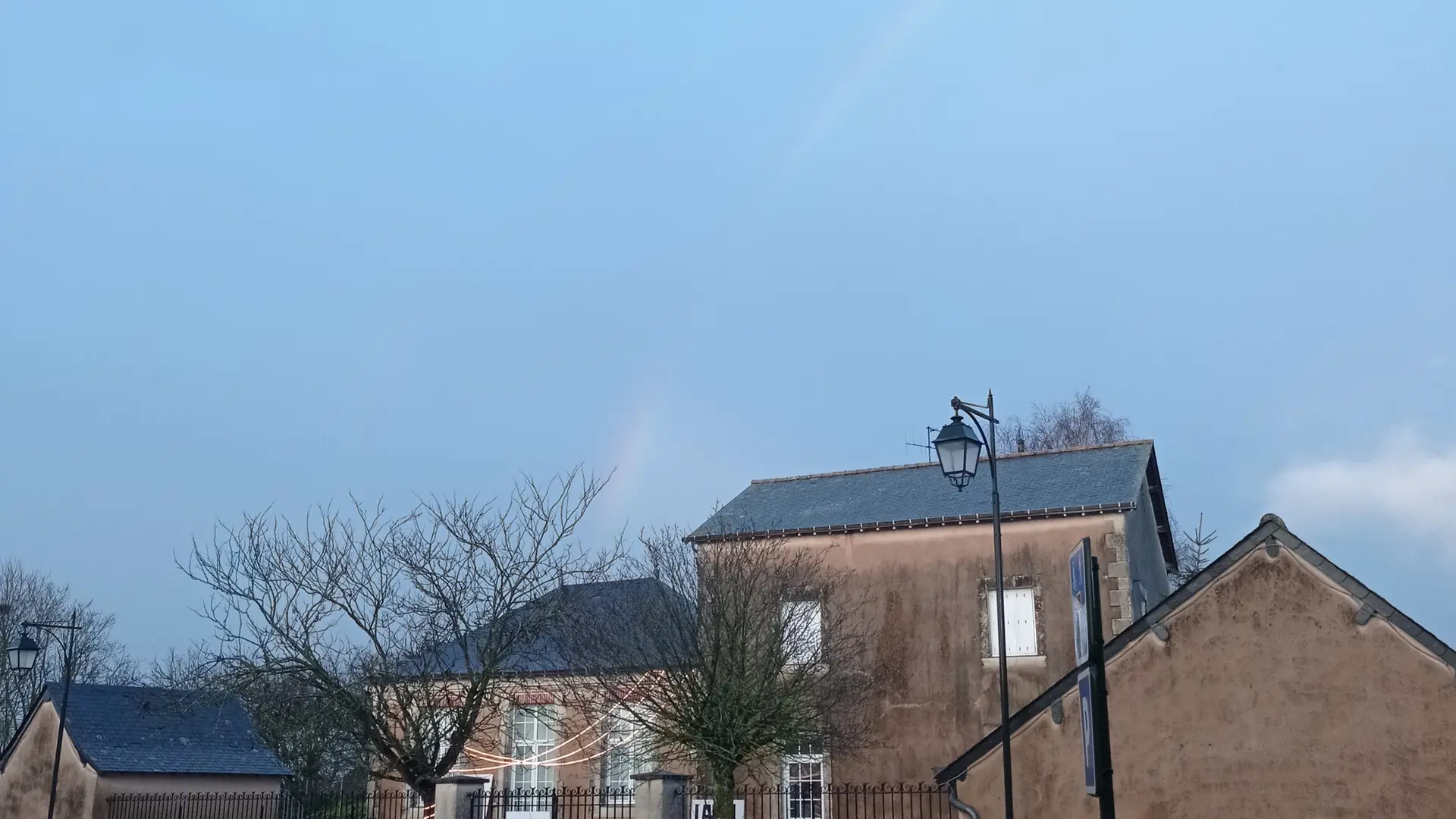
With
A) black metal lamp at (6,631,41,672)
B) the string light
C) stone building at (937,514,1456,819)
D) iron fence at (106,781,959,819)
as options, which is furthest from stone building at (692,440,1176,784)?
black metal lamp at (6,631,41,672)

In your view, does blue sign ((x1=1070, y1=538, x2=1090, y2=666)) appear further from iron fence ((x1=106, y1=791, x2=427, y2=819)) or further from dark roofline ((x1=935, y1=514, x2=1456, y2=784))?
iron fence ((x1=106, y1=791, x2=427, y2=819))

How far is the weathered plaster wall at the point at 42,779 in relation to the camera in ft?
71.6

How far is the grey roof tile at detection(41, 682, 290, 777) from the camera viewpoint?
22328 mm

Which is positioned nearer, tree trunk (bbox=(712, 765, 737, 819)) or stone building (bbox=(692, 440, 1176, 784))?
tree trunk (bbox=(712, 765, 737, 819))

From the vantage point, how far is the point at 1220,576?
13562mm

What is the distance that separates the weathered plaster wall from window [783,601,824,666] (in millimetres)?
13175

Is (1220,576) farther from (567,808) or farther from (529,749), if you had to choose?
(529,749)

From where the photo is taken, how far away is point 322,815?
22547mm

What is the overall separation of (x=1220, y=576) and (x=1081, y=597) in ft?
22.8

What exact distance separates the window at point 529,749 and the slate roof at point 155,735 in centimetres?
496

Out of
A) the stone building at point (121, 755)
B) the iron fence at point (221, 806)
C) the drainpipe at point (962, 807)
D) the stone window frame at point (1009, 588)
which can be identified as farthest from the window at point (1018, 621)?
the stone building at point (121, 755)

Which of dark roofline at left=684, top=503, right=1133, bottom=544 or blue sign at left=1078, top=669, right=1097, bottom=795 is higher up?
dark roofline at left=684, top=503, right=1133, bottom=544

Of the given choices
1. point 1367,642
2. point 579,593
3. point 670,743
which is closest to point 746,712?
point 670,743

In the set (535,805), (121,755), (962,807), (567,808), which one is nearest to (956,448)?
(962,807)
